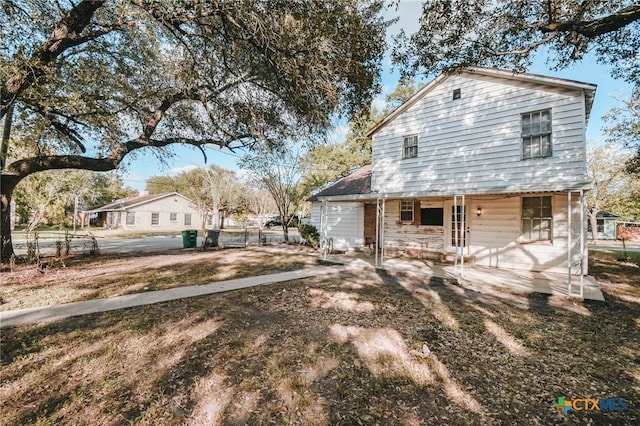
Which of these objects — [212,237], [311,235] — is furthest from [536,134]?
[212,237]

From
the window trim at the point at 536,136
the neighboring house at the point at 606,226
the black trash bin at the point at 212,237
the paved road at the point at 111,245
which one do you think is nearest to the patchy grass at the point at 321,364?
the window trim at the point at 536,136

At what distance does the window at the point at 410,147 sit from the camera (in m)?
10.7

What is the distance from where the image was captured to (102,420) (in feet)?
7.99

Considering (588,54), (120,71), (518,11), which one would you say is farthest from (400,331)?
(120,71)

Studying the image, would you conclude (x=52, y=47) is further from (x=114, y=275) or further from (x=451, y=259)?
(x=451, y=259)

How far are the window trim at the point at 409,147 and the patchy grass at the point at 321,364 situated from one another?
6506 millimetres

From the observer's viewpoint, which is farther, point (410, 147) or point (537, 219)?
point (410, 147)

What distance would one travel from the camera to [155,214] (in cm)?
3509

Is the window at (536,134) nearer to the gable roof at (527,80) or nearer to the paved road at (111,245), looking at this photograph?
the gable roof at (527,80)

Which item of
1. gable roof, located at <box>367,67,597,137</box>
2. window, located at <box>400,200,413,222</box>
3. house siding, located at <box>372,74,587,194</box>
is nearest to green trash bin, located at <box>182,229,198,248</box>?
house siding, located at <box>372,74,587,194</box>

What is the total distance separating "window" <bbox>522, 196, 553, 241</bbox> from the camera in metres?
8.40

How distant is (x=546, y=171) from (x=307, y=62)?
23.7 feet

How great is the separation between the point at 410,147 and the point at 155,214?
33.7m

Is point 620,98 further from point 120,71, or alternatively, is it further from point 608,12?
point 120,71
